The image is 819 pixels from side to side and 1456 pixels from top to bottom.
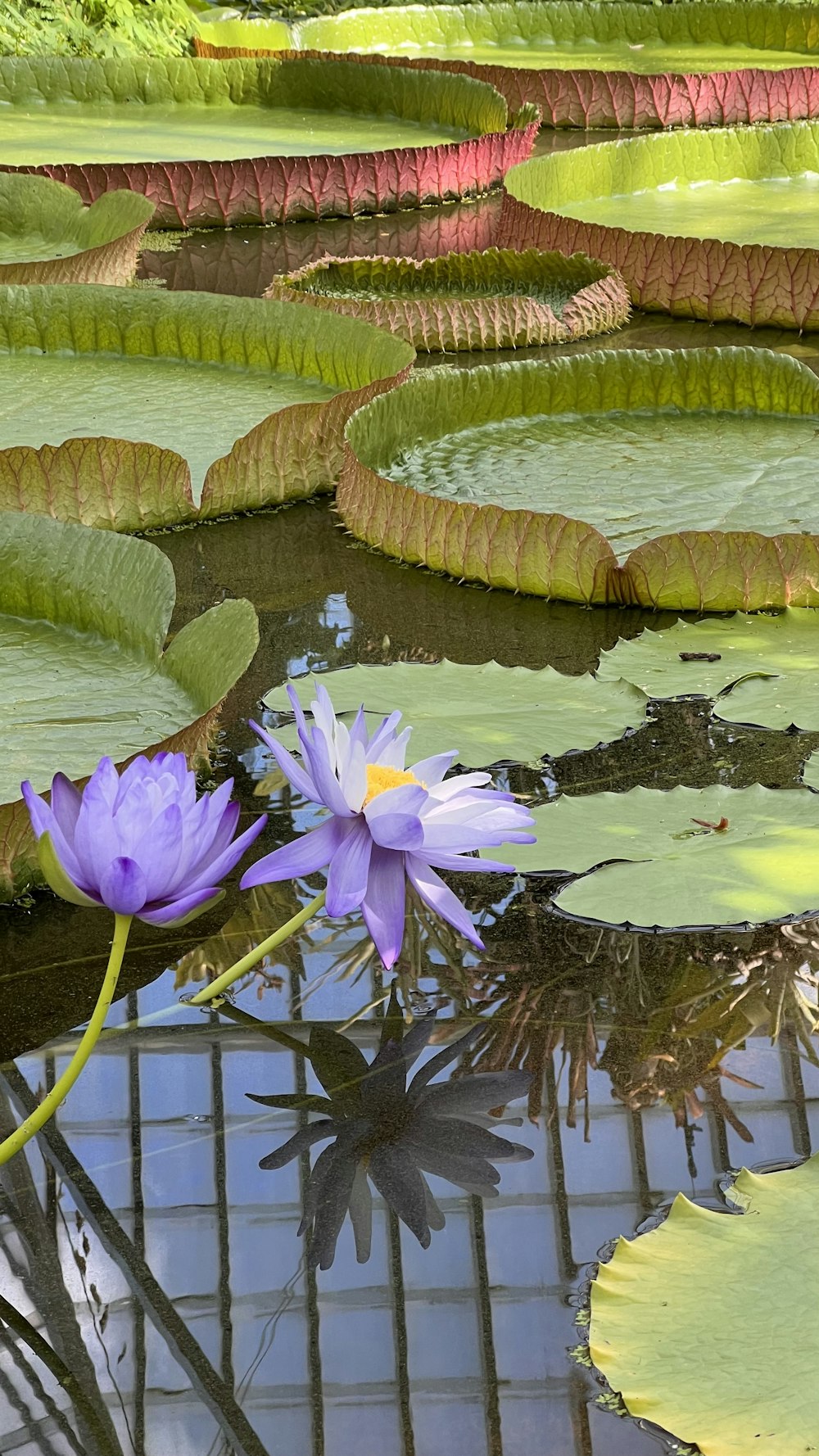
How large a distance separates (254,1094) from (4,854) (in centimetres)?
40

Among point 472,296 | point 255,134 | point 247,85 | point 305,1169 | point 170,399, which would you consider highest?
point 247,85

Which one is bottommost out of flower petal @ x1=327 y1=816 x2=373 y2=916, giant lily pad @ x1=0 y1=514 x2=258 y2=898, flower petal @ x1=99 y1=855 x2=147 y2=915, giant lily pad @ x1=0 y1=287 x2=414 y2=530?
giant lily pad @ x1=0 y1=514 x2=258 y2=898

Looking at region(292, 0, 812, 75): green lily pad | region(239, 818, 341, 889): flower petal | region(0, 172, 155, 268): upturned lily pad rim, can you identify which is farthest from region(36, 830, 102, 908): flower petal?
region(292, 0, 812, 75): green lily pad

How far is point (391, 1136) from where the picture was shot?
1231 mm

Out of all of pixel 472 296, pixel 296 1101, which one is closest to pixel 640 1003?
pixel 296 1101

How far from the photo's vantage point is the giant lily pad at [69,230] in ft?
11.6

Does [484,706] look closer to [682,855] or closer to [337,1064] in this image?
[682,855]

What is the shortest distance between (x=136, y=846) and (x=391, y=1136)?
44 centimetres

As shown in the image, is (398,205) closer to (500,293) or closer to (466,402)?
(500,293)

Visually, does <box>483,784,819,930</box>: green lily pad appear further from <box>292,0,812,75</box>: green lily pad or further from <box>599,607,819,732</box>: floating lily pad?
<box>292,0,812,75</box>: green lily pad

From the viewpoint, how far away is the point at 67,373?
3.21 m

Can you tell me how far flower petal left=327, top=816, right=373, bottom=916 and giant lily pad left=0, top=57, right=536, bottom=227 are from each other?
3886 mm

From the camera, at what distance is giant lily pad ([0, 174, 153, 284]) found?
11.6 ft

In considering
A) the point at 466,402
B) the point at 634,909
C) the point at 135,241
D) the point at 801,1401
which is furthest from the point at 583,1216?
the point at 135,241
